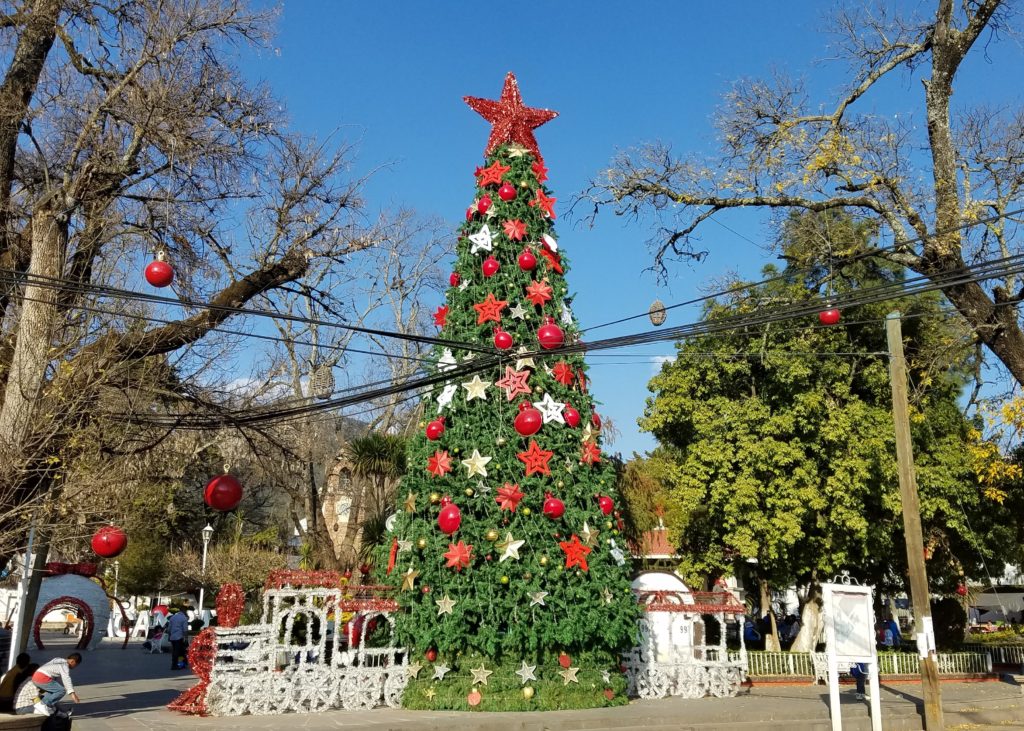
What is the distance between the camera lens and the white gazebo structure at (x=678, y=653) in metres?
15.5

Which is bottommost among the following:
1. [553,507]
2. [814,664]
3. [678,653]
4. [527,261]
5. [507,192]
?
[814,664]

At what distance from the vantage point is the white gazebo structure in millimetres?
15469

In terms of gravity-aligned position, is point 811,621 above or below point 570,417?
below

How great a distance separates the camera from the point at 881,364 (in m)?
22.6

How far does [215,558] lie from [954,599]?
26663mm

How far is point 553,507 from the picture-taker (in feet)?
42.6

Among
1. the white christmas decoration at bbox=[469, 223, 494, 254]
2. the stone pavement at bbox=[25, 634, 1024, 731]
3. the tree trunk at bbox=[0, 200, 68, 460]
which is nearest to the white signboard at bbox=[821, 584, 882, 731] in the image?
the stone pavement at bbox=[25, 634, 1024, 731]

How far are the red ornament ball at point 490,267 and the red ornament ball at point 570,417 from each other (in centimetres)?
261

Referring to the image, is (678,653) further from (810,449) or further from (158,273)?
(158,273)

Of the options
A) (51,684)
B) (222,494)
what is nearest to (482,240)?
(222,494)

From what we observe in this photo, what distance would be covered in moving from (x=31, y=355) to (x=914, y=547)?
550 inches

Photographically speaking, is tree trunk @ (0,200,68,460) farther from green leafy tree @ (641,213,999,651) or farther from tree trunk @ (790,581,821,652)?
tree trunk @ (790,581,821,652)

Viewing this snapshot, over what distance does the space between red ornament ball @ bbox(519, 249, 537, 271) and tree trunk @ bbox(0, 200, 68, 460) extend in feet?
23.5

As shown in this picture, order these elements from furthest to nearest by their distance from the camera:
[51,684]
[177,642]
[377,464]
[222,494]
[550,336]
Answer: [177,642], [377,464], [550,336], [222,494], [51,684]
